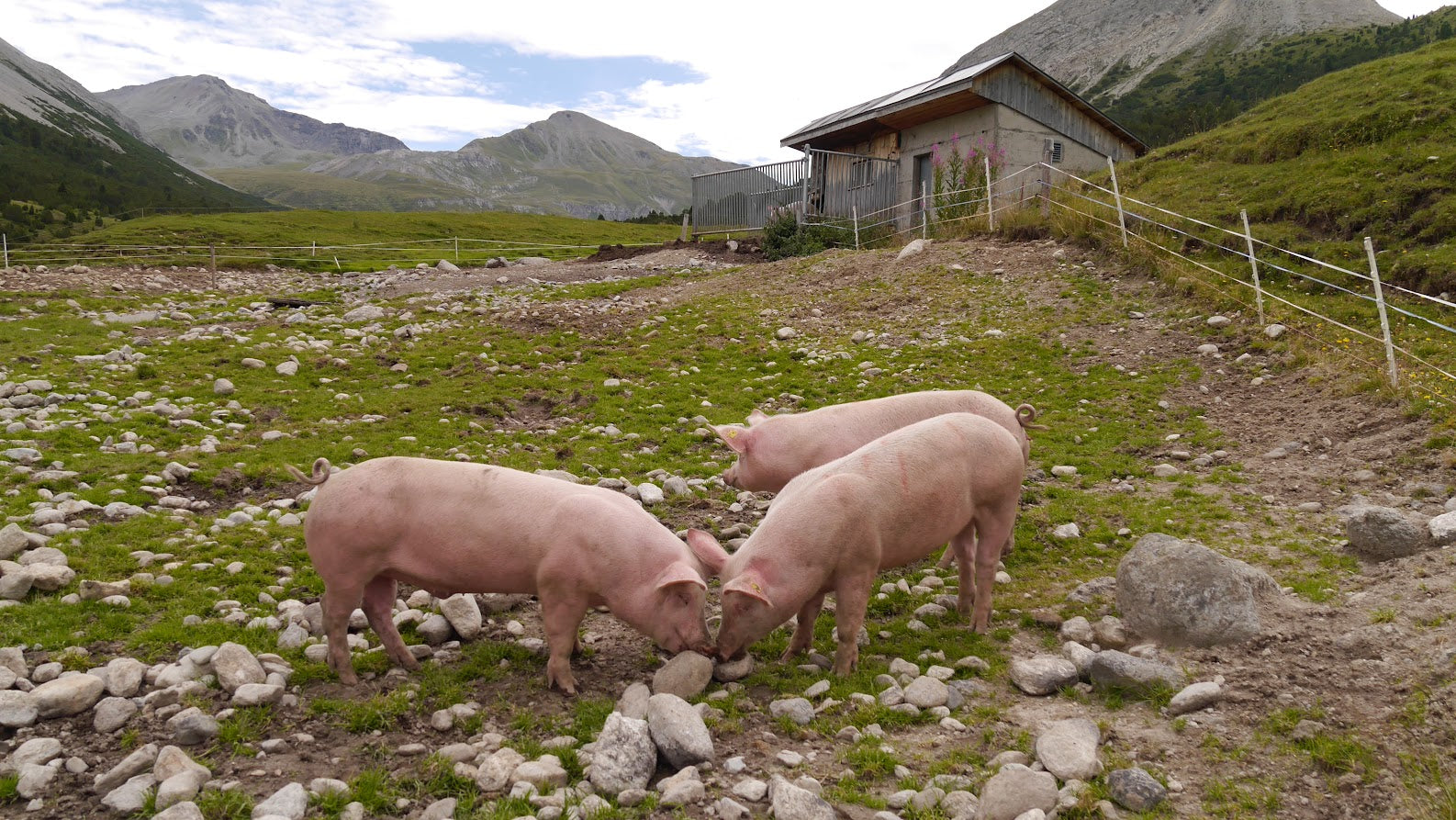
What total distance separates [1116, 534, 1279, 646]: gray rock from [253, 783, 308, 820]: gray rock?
187 inches

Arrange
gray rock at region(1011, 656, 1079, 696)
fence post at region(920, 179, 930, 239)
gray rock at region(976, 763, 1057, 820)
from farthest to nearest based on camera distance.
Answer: fence post at region(920, 179, 930, 239)
gray rock at region(1011, 656, 1079, 696)
gray rock at region(976, 763, 1057, 820)

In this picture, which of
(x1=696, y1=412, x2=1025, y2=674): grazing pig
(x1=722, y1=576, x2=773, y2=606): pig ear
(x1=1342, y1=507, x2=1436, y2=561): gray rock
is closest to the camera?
(x1=722, y1=576, x2=773, y2=606): pig ear

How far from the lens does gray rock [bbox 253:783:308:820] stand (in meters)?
3.82

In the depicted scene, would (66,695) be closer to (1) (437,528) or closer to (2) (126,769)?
(2) (126,769)

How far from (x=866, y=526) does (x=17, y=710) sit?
4677 millimetres

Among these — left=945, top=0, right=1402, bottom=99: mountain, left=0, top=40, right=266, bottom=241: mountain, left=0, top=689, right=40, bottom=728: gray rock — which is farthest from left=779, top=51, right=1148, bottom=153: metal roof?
left=945, top=0, right=1402, bottom=99: mountain

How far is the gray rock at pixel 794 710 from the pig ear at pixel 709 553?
1.05m

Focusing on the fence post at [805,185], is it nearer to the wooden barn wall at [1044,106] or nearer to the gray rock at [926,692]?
the wooden barn wall at [1044,106]

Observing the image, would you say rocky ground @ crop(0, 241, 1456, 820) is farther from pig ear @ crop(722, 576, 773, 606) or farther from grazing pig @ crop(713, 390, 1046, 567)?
grazing pig @ crop(713, 390, 1046, 567)

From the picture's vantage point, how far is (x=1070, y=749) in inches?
163

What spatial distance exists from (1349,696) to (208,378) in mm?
13663

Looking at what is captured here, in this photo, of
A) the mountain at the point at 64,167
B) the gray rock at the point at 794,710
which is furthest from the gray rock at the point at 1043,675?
the mountain at the point at 64,167

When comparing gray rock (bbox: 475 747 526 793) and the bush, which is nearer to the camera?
gray rock (bbox: 475 747 526 793)

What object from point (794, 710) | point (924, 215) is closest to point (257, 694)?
point (794, 710)
